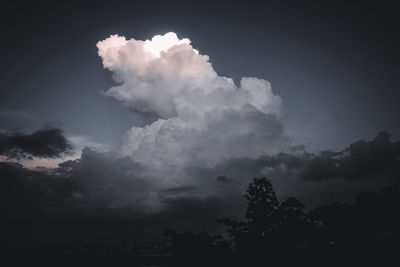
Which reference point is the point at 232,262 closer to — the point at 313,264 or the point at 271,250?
the point at 271,250

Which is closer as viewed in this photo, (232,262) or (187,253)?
(232,262)

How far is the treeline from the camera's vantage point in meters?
26.4

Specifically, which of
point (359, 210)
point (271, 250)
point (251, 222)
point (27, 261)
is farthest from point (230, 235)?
point (27, 261)

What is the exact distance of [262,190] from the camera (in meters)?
38.5

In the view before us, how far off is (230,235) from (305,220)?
1074cm

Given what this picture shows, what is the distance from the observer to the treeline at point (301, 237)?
2644 cm

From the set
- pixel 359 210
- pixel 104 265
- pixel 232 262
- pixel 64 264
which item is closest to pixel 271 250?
pixel 232 262

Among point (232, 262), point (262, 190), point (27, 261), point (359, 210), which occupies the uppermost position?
point (262, 190)

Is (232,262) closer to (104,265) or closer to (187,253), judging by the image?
(187,253)

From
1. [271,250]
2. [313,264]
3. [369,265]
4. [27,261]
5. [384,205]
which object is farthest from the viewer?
[27,261]

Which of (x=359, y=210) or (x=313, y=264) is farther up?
(x=359, y=210)

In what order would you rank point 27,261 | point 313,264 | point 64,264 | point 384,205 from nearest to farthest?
point 313,264, point 384,205, point 27,261, point 64,264

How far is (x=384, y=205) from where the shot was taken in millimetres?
29875

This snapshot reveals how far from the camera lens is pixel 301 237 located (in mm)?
33375
